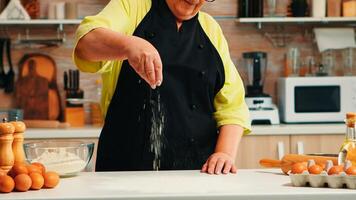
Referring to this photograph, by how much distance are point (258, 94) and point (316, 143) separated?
51cm

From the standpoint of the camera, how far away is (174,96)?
258cm

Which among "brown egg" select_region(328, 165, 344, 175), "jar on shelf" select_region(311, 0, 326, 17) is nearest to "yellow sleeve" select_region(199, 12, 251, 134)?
"brown egg" select_region(328, 165, 344, 175)

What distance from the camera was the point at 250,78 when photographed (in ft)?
15.8

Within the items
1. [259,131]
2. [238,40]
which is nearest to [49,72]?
[238,40]

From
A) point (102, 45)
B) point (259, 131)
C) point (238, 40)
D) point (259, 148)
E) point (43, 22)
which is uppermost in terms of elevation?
point (43, 22)

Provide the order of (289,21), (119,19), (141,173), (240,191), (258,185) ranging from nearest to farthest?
(240,191), (258,185), (141,173), (119,19), (289,21)

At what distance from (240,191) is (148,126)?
0.75m

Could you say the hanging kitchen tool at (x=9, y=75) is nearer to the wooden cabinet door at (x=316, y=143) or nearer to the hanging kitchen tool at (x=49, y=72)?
the hanging kitchen tool at (x=49, y=72)

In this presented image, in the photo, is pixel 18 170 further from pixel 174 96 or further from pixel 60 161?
pixel 174 96

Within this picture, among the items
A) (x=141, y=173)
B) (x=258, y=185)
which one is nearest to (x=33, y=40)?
(x=141, y=173)

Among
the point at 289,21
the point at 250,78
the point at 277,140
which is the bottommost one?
the point at 277,140

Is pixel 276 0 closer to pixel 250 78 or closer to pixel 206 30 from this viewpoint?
pixel 250 78

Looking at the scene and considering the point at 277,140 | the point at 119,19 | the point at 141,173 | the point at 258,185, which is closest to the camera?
the point at 258,185

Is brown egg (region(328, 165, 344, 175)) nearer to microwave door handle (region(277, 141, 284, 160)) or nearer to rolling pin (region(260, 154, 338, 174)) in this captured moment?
rolling pin (region(260, 154, 338, 174))
